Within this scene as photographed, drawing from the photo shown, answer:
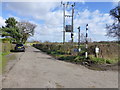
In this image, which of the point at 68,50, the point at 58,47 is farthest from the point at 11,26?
the point at 68,50

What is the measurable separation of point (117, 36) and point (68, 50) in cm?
809

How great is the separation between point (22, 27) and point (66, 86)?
192 ft

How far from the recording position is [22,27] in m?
59.6

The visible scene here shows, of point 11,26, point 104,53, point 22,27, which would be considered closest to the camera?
point 104,53

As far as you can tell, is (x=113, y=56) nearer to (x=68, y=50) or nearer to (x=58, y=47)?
(x=68, y=50)

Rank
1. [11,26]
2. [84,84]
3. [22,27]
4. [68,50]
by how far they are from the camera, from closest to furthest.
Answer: [84,84], [68,50], [11,26], [22,27]

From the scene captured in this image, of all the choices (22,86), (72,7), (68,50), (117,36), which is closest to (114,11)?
(117,36)

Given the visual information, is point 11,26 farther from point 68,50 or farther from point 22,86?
point 22,86

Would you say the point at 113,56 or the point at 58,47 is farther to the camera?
the point at 58,47

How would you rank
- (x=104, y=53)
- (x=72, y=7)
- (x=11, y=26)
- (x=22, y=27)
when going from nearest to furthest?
(x=104, y=53)
(x=72, y=7)
(x=11, y=26)
(x=22, y=27)

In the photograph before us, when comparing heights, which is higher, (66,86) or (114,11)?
(114,11)

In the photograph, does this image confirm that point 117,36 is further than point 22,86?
Yes

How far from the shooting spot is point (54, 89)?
4.51 metres

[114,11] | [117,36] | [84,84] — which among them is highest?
[114,11]
